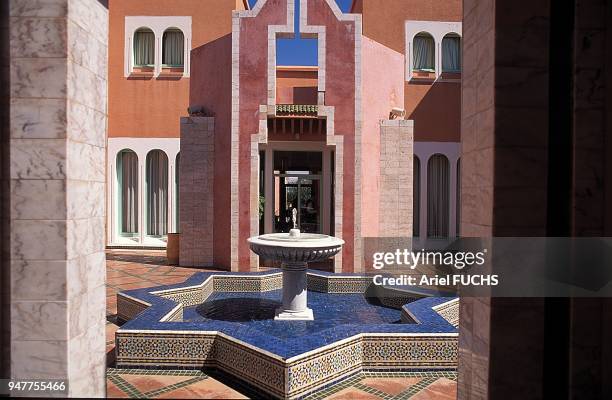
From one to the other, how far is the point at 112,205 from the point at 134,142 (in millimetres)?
2424

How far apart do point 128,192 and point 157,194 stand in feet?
3.50

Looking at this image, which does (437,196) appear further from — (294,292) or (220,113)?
A: (294,292)

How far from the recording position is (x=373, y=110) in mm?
10945

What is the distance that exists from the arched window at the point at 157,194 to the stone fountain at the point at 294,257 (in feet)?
31.3

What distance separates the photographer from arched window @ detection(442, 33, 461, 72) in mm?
14609

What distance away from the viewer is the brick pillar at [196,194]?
11.0 m

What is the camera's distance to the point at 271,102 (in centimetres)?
1012

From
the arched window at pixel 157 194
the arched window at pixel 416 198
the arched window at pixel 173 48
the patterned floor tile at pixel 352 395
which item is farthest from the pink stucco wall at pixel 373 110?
the arched window at pixel 157 194


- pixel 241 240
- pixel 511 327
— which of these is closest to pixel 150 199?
pixel 241 240

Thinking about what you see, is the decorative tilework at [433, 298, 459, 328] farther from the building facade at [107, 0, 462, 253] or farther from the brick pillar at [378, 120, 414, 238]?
the building facade at [107, 0, 462, 253]

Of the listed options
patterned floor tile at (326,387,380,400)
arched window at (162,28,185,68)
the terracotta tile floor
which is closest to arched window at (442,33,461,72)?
arched window at (162,28,185,68)

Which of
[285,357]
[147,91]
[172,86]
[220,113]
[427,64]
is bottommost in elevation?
[285,357]

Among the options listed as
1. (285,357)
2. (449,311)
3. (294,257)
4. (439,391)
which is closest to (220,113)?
(294,257)

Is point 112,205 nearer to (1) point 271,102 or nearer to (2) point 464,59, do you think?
(1) point 271,102
